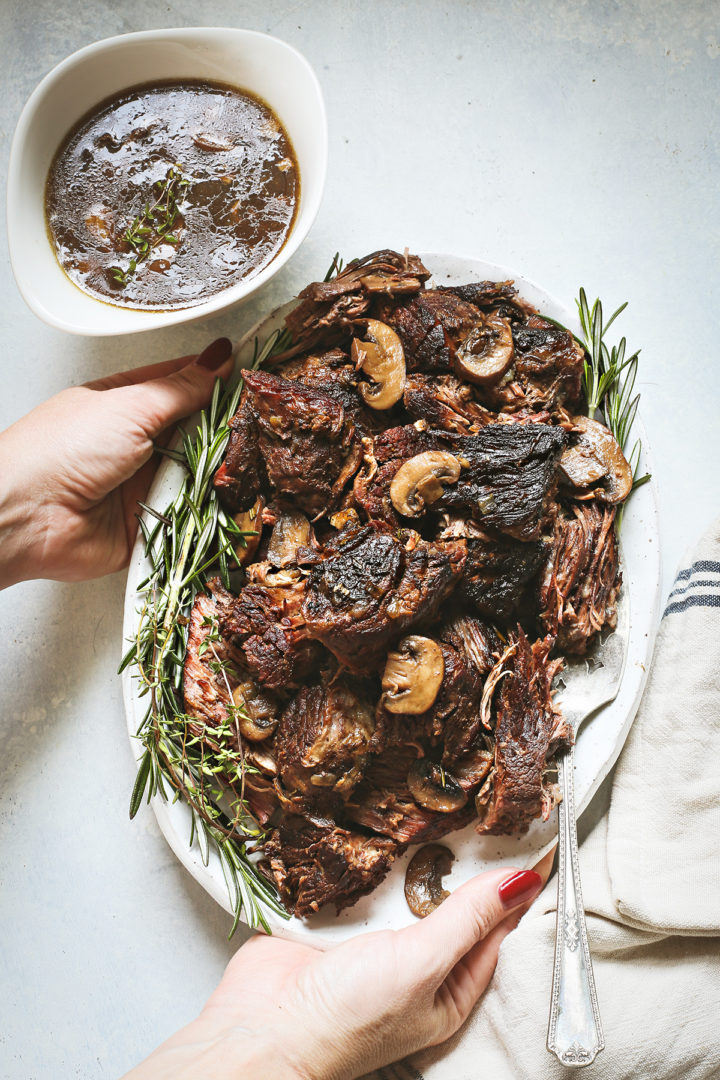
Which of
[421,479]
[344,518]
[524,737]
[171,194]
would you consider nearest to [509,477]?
[421,479]

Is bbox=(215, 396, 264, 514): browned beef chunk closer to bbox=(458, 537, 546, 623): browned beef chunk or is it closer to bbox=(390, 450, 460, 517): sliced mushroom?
bbox=(390, 450, 460, 517): sliced mushroom

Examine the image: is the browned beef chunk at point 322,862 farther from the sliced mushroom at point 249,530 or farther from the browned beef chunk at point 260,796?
the sliced mushroom at point 249,530

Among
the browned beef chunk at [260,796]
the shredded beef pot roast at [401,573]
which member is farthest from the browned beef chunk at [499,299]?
the browned beef chunk at [260,796]

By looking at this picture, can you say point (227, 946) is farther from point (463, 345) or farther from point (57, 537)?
point (463, 345)

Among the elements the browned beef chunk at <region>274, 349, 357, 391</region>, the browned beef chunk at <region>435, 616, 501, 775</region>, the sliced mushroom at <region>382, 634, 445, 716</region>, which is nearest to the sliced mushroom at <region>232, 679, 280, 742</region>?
the sliced mushroom at <region>382, 634, 445, 716</region>

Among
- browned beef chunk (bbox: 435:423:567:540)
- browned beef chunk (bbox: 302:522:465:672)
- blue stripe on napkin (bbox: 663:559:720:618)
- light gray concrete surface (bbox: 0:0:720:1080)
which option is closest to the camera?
browned beef chunk (bbox: 302:522:465:672)
